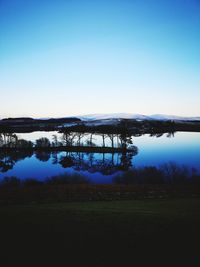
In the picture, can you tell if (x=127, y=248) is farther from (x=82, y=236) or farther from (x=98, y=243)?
(x=82, y=236)

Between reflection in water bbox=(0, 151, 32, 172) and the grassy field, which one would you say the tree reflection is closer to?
reflection in water bbox=(0, 151, 32, 172)

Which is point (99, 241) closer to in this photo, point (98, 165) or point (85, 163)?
point (98, 165)

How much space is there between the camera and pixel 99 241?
21.8 feet

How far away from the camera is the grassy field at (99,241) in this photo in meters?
5.48

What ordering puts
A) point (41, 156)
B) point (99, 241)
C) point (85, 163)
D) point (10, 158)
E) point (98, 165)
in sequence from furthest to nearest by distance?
point (41, 156)
point (10, 158)
point (85, 163)
point (98, 165)
point (99, 241)

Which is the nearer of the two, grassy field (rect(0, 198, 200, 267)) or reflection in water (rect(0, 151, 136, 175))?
grassy field (rect(0, 198, 200, 267))

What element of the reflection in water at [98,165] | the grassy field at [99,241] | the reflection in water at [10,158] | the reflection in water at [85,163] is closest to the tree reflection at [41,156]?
the reflection in water at [85,163]

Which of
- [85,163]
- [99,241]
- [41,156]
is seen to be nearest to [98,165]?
[85,163]

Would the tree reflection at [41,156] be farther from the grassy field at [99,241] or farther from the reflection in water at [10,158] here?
the grassy field at [99,241]

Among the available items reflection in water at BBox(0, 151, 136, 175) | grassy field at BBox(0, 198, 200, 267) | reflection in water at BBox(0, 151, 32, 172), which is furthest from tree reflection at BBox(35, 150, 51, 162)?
grassy field at BBox(0, 198, 200, 267)

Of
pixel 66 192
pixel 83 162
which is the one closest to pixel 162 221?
pixel 66 192

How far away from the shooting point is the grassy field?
18.0 feet

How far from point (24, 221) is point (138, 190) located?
18550 mm

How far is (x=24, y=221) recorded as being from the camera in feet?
28.9
